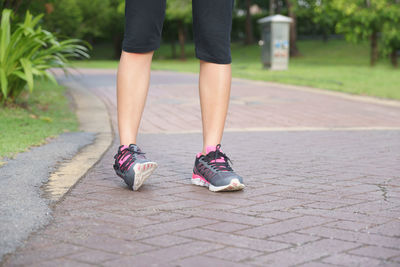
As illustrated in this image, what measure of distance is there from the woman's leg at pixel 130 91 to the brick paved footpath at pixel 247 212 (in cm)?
30

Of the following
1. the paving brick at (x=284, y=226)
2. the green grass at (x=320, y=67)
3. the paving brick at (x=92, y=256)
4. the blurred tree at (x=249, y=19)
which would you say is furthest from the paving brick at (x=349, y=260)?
the blurred tree at (x=249, y=19)

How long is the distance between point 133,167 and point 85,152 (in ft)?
4.32

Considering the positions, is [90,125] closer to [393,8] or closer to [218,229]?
[218,229]

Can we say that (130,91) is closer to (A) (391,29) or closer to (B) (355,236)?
(B) (355,236)

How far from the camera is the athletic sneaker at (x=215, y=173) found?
291 cm

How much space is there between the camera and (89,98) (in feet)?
28.5

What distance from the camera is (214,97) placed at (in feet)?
10.2

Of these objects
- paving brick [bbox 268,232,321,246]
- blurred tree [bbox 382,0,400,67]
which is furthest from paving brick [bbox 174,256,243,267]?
blurred tree [bbox 382,0,400,67]

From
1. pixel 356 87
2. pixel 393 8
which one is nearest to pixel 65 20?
pixel 393 8

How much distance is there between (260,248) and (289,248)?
0.10 m

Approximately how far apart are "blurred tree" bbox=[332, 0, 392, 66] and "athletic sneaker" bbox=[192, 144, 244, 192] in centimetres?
1854

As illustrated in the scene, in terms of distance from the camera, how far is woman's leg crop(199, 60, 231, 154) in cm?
311

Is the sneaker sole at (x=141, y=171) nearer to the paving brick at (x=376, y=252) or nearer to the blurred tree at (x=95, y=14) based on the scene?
the paving brick at (x=376, y=252)

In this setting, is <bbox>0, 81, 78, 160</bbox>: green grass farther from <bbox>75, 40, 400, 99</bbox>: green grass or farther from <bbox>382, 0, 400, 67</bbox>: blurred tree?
<bbox>382, 0, 400, 67</bbox>: blurred tree
